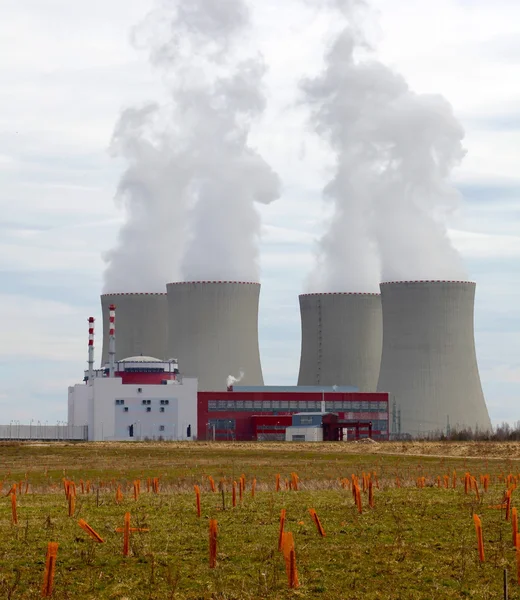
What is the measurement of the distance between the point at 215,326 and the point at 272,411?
480 inches

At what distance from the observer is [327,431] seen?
65.7 metres

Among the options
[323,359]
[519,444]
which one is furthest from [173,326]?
[519,444]

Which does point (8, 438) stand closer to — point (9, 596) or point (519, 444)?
point (519, 444)

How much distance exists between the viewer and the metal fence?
67.7m

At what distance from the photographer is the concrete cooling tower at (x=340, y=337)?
62188 mm

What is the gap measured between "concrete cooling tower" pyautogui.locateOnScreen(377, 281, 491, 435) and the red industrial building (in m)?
11.2

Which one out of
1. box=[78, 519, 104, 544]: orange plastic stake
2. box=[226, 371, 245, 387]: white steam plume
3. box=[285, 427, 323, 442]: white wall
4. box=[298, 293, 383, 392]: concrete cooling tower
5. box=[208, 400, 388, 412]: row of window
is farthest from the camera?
box=[208, 400, 388, 412]: row of window

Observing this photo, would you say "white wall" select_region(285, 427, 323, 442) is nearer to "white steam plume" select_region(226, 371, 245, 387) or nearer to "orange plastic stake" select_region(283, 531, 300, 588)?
"white steam plume" select_region(226, 371, 245, 387)

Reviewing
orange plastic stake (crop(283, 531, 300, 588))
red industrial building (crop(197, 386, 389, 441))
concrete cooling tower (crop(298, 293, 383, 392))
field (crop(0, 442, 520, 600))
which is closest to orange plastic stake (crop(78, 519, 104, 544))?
field (crop(0, 442, 520, 600))

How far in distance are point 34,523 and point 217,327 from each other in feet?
143

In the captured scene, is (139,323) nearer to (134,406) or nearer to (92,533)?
(134,406)

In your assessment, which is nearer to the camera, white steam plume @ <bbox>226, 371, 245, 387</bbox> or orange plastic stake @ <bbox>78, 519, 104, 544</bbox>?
orange plastic stake @ <bbox>78, 519, 104, 544</bbox>

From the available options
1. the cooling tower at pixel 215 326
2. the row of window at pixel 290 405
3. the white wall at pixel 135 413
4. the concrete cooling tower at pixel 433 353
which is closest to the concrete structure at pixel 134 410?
the white wall at pixel 135 413

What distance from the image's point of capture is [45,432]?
69875mm
